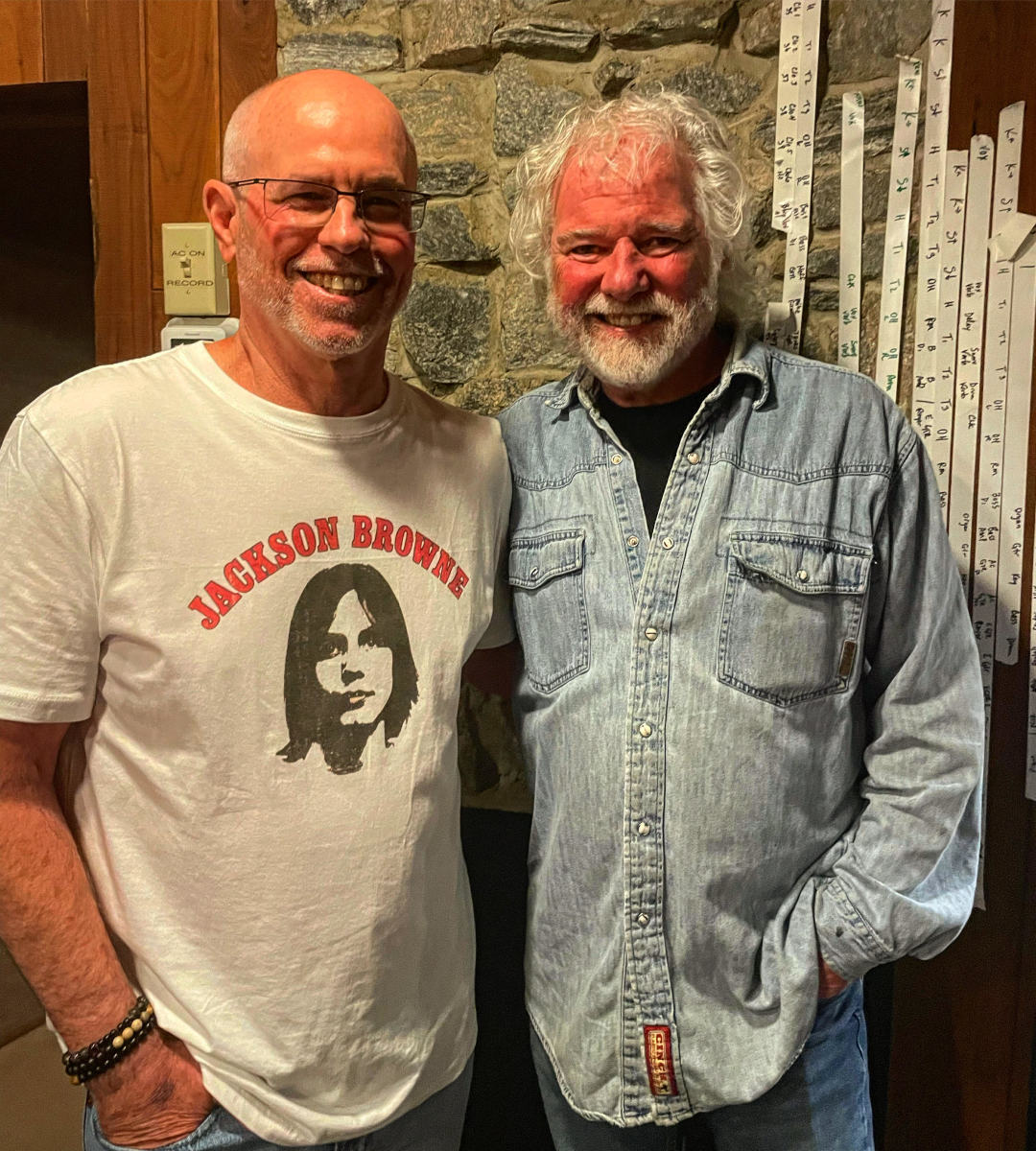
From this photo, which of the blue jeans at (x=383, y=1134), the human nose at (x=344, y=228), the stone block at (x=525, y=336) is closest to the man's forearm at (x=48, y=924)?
the blue jeans at (x=383, y=1134)

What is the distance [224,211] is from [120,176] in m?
0.73

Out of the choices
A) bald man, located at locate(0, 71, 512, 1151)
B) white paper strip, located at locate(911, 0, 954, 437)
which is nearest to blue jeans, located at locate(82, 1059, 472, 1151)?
bald man, located at locate(0, 71, 512, 1151)

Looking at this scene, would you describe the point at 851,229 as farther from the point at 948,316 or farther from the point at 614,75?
the point at 614,75

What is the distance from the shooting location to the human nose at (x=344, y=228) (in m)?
1.09

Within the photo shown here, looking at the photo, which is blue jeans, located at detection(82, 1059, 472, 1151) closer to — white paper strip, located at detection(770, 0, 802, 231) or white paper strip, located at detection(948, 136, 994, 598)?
white paper strip, located at detection(948, 136, 994, 598)

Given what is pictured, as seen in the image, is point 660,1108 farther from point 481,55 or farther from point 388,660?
point 481,55

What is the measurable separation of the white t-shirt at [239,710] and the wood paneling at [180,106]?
29.2 inches

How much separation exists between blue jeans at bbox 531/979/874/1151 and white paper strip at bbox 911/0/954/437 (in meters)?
0.86

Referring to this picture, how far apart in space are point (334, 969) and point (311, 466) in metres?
Result: 0.58

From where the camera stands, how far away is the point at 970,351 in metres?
1.44

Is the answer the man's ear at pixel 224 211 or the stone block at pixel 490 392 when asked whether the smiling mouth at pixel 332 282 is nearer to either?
the man's ear at pixel 224 211

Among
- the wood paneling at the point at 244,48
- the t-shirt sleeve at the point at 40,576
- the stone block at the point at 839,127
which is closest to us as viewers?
the t-shirt sleeve at the point at 40,576

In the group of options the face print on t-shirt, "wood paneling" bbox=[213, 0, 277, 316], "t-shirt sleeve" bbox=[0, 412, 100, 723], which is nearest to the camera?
"t-shirt sleeve" bbox=[0, 412, 100, 723]

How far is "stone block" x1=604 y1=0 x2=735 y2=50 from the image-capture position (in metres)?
1.47
